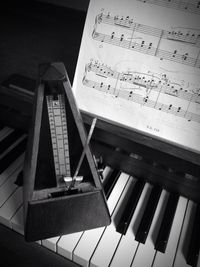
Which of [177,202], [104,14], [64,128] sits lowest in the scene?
[177,202]

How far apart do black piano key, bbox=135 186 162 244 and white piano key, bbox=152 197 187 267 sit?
0.08m

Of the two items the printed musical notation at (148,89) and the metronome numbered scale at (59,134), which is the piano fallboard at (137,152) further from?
the metronome numbered scale at (59,134)

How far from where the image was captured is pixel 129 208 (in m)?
1.03

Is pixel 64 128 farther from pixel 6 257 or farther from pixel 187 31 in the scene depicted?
pixel 6 257

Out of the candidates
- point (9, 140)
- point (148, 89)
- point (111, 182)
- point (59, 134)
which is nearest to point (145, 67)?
point (148, 89)

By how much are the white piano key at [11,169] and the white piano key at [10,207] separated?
10 cm

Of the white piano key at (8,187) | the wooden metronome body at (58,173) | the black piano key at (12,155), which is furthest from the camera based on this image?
the black piano key at (12,155)

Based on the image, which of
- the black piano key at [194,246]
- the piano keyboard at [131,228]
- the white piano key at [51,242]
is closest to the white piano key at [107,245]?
the piano keyboard at [131,228]

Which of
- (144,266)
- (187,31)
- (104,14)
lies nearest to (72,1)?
(104,14)

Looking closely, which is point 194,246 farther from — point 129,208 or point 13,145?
point 13,145

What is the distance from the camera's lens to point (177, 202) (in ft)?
3.55

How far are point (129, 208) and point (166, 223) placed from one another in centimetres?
15

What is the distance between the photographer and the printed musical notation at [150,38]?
821mm

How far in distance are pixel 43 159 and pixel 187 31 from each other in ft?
2.07
